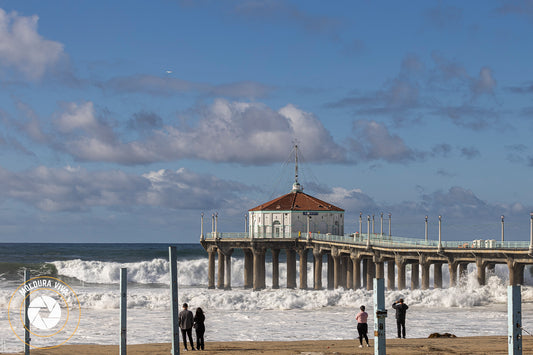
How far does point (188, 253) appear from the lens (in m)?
140

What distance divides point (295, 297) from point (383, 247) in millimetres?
9643

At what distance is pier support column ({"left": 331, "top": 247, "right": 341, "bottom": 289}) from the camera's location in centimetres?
6086

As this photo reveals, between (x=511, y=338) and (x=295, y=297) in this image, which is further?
(x=295, y=297)

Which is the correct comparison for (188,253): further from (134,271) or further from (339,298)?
(339,298)

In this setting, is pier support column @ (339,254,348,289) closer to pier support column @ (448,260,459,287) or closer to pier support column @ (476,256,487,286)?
pier support column @ (448,260,459,287)

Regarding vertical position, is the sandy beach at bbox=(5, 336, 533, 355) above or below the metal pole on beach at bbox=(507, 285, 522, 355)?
below

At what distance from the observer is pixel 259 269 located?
219 feet

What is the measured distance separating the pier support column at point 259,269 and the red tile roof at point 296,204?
465 cm

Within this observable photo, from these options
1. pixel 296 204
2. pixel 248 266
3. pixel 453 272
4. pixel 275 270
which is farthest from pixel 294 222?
pixel 453 272

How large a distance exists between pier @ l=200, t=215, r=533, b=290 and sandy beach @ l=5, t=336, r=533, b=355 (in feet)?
62.4

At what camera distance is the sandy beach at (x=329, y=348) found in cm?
2403

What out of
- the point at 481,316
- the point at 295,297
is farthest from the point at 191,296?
the point at 481,316

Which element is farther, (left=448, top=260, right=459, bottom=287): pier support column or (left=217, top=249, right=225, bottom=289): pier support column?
(left=217, top=249, right=225, bottom=289): pier support column
